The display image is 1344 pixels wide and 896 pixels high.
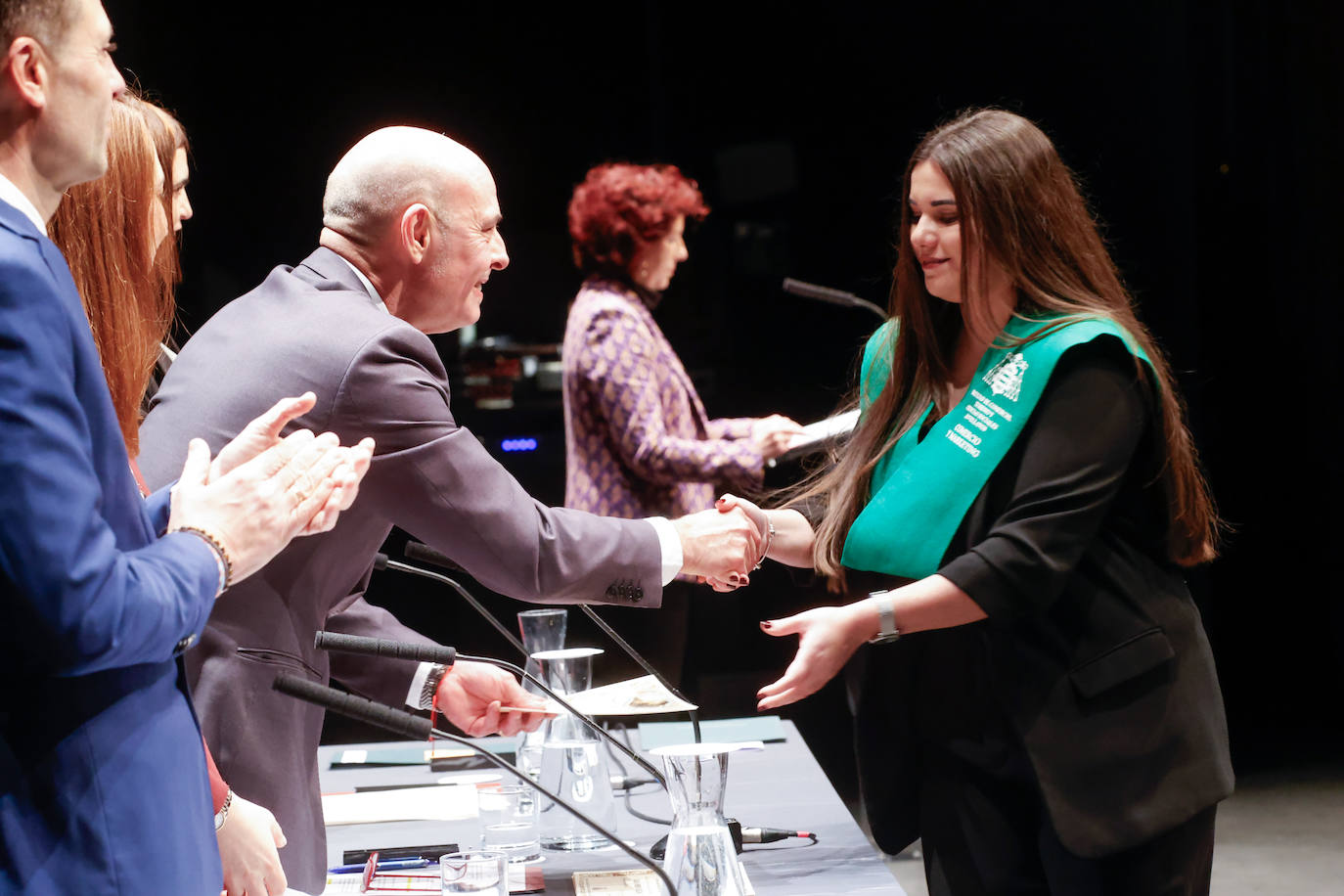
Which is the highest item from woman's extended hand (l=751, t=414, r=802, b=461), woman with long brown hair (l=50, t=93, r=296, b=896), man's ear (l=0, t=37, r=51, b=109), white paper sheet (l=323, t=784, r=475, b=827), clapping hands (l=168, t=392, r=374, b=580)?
man's ear (l=0, t=37, r=51, b=109)

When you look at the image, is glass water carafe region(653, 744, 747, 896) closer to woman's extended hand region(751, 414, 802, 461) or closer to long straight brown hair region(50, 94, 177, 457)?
long straight brown hair region(50, 94, 177, 457)

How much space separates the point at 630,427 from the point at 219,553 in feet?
6.40

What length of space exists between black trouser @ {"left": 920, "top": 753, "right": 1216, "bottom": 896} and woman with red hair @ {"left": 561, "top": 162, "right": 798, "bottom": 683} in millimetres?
1347

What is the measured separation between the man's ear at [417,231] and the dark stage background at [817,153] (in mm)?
2915

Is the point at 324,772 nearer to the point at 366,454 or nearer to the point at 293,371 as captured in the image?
the point at 293,371

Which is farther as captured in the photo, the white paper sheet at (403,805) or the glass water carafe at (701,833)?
the white paper sheet at (403,805)

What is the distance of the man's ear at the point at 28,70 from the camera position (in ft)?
3.04

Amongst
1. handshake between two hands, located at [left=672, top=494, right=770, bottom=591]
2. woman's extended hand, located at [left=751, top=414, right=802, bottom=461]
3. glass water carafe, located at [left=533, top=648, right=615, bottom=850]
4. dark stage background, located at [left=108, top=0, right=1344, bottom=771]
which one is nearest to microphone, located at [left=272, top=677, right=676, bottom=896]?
glass water carafe, located at [left=533, top=648, right=615, bottom=850]

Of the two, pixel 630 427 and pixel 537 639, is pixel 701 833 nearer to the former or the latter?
pixel 537 639

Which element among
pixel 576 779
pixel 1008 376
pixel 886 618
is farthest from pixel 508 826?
pixel 1008 376

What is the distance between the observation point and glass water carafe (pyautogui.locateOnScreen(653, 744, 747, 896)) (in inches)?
48.5

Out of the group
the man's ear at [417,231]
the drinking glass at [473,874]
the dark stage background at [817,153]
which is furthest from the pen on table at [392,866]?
the dark stage background at [817,153]

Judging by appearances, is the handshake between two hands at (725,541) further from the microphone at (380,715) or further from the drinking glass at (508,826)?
the microphone at (380,715)

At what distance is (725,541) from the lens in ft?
6.15
